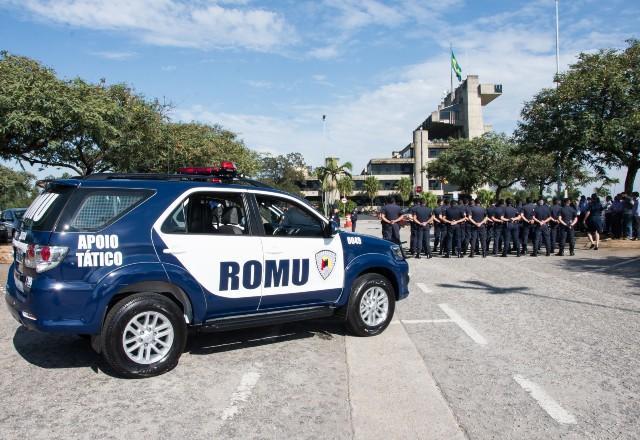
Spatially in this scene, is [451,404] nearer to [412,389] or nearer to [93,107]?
[412,389]

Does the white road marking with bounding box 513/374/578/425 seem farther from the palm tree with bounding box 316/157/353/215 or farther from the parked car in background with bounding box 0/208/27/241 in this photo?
the palm tree with bounding box 316/157/353/215

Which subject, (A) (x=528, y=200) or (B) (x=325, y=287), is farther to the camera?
(A) (x=528, y=200)

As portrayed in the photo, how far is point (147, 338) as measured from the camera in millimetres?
5035

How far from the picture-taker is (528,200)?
16.4 m

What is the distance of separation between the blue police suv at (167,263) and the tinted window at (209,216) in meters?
0.01

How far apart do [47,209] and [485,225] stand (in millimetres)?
13215

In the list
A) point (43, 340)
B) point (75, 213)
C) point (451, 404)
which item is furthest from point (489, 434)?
point (43, 340)

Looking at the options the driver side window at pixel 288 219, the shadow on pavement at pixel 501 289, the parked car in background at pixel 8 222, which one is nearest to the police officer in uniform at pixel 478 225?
the shadow on pavement at pixel 501 289

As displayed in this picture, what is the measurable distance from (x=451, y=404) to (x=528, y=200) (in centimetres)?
1331

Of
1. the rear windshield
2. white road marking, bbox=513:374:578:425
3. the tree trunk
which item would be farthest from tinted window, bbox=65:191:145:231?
the tree trunk

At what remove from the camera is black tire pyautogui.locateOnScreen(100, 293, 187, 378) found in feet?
15.9

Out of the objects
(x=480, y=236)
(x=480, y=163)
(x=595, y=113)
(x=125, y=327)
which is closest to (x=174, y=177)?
(x=125, y=327)

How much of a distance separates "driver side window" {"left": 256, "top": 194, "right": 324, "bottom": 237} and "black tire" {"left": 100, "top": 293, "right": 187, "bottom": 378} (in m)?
1.43

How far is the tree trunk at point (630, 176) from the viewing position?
67.2 ft
